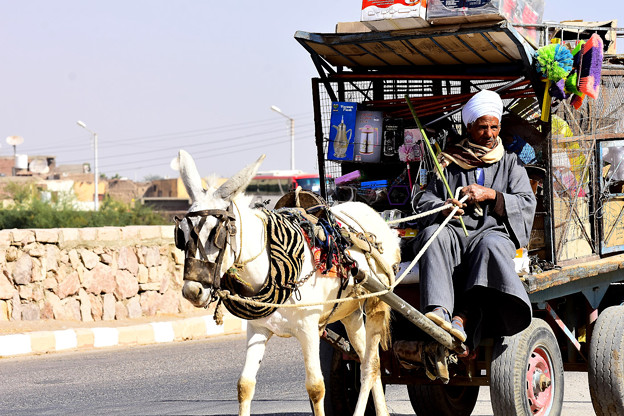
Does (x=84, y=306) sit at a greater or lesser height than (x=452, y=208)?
lesser

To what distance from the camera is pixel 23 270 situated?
39.0 feet

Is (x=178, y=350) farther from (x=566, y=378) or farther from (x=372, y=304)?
(x=372, y=304)

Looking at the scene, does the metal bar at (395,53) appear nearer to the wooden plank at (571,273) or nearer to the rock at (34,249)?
the wooden plank at (571,273)

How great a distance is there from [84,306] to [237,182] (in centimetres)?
871

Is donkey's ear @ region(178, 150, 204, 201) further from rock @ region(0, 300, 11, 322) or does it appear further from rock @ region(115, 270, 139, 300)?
rock @ region(115, 270, 139, 300)

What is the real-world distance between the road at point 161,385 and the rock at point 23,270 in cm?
146

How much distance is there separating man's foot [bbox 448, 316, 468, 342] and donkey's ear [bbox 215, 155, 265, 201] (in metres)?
1.49

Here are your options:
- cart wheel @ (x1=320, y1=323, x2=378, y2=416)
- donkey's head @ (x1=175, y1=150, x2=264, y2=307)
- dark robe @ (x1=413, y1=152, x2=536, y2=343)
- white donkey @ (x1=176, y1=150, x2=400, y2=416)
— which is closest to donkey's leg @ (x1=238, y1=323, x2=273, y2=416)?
white donkey @ (x1=176, y1=150, x2=400, y2=416)

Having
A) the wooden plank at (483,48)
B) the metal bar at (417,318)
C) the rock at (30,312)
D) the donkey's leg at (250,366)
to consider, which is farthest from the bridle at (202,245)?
the rock at (30,312)

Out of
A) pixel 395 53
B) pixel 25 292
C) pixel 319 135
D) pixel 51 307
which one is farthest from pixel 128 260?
pixel 395 53

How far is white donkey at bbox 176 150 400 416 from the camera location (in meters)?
4.39

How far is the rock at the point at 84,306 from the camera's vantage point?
12.6 metres

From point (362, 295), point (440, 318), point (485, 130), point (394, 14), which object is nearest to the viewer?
point (440, 318)

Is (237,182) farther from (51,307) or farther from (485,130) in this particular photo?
(51,307)
